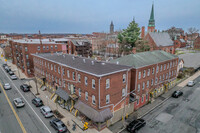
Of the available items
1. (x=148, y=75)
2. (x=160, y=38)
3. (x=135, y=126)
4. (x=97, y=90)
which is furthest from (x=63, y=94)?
(x=160, y=38)

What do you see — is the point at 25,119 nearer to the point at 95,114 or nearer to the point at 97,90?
the point at 95,114

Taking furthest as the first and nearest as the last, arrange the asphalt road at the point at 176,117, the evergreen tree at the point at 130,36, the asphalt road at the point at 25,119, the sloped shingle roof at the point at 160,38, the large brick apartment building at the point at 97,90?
Result: the sloped shingle roof at the point at 160,38 < the evergreen tree at the point at 130,36 < the asphalt road at the point at 176,117 < the asphalt road at the point at 25,119 < the large brick apartment building at the point at 97,90

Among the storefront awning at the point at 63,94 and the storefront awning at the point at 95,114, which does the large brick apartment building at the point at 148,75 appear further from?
the storefront awning at the point at 63,94

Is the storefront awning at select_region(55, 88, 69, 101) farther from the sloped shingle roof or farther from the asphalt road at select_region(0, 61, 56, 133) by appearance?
the sloped shingle roof

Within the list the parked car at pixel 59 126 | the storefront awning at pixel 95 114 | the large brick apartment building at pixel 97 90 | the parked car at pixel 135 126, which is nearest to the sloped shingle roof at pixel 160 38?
the large brick apartment building at pixel 97 90

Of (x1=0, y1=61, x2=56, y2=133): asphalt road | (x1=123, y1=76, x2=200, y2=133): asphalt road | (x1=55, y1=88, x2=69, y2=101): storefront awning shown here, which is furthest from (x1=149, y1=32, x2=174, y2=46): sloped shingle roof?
(x1=0, y1=61, x2=56, y2=133): asphalt road

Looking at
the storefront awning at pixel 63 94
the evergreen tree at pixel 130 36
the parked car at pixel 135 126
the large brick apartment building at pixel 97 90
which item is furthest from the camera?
the evergreen tree at pixel 130 36

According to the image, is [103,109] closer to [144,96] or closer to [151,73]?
[144,96]

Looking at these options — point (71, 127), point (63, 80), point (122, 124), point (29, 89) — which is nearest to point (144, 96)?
point (122, 124)
